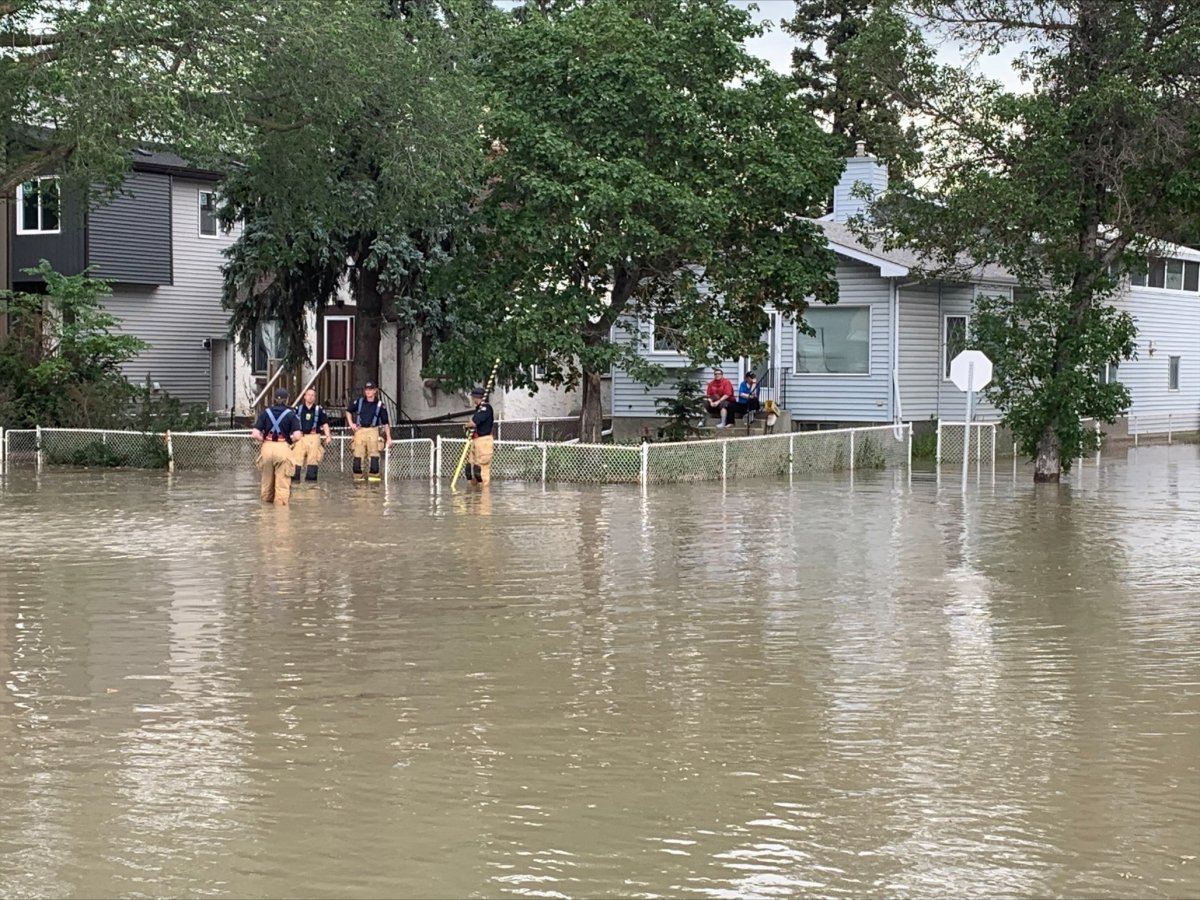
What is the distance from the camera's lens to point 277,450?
2402 cm

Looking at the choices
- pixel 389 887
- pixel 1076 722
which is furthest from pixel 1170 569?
pixel 389 887

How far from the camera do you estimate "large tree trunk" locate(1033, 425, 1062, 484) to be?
31500 millimetres

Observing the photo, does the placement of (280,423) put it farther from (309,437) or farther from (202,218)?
(202,218)

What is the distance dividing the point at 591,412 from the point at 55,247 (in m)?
16.3

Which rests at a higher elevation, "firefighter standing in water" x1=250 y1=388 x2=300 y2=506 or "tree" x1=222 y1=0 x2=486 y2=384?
"tree" x1=222 y1=0 x2=486 y2=384

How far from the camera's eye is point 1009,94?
3011 cm

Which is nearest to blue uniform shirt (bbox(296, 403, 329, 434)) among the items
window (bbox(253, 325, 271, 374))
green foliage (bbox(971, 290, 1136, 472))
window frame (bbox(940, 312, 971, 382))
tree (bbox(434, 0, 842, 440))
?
tree (bbox(434, 0, 842, 440))

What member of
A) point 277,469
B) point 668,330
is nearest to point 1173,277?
point 668,330

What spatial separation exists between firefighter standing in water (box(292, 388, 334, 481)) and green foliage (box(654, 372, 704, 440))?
30.5ft

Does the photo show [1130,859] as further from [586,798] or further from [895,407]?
[895,407]

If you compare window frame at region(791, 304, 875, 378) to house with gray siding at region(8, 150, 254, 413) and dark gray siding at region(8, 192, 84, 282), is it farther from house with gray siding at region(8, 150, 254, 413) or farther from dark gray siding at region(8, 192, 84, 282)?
dark gray siding at region(8, 192, 84, 282)

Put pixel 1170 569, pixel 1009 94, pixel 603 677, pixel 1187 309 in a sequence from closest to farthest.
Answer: pixel 603 677 < pixel 1170 569 < pixel 1009 94 < pixel 1187 309

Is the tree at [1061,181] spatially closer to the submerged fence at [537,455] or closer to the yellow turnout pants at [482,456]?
the submerged fence at [537,455]

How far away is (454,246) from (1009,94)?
44.5ft
